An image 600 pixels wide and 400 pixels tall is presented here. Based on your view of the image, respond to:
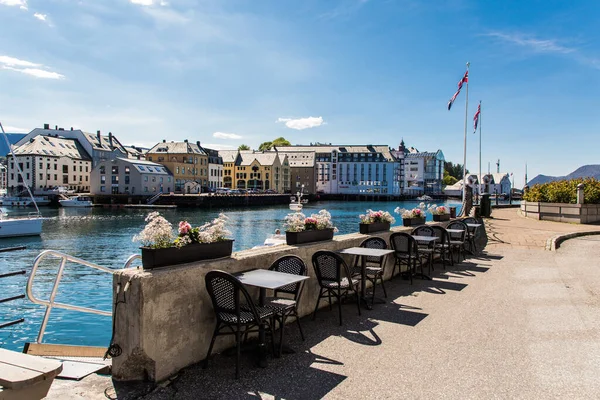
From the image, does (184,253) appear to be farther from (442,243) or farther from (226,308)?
(442,243)

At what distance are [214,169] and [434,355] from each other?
11285cm

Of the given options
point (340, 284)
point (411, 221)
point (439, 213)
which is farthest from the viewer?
point (439, 213)

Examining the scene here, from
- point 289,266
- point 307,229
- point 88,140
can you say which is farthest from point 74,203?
point 289,266

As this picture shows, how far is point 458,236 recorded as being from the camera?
39.0 ft

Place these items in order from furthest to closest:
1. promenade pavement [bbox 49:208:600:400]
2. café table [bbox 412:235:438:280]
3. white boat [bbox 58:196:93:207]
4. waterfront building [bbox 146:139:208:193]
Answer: waterfront building [bbox 146:139:208:193] → white boat [bbox 58:196:93:207] → café table [bbox 412:235:438:280] → promenade pavement [bbox 49:208:600:400]

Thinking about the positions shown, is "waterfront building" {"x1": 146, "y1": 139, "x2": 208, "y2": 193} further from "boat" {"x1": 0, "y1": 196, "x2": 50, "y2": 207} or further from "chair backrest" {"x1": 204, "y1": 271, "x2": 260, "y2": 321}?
"chair backrest" {"x1": 204, "y1": 271, "x2": 260, "y2": 321}

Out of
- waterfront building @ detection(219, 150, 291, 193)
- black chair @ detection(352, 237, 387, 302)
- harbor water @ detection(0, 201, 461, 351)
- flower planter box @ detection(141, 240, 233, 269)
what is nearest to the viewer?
flower planter box @ detection(141, 240, 233, 269)

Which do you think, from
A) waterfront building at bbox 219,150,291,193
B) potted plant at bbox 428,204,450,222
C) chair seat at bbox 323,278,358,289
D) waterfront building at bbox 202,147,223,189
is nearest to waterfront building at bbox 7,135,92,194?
waterfront building at bbox 202,147,223,189

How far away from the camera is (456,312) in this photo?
21.3 ft

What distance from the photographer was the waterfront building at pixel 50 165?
89.8 metres

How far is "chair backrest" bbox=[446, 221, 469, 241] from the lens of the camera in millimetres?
11724

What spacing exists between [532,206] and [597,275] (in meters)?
16.8

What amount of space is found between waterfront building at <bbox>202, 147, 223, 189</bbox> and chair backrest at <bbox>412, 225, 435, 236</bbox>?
342 ft

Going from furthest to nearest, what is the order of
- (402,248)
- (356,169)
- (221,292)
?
(356,169), (402,248), (221,292)
